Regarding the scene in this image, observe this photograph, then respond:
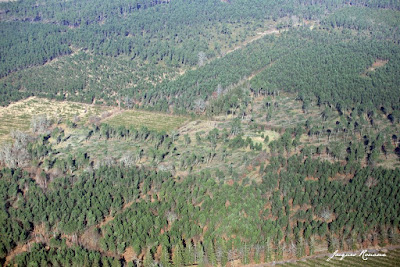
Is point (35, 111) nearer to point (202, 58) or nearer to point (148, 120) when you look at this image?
point (148, 120)

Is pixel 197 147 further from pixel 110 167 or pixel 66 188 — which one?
pixel 66 188

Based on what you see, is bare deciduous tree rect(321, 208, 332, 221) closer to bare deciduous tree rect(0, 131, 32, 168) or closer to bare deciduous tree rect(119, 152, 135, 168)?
bare deciduous tree rect(119, 152, 135, 168)

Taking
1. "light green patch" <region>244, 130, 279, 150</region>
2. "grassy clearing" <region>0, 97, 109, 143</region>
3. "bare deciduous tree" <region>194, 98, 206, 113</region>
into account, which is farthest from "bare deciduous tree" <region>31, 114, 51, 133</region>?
"light green patch" <region>244, 130, 279, 150</region>

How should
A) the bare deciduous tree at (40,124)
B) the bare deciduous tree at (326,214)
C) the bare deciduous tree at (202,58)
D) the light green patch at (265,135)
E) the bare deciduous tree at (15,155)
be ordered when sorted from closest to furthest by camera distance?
the bare deciduous tree at (326,214)
the bare deciduous tree at (15,155)
the light green patch at (265,135)
the bare deciduous tree at (40,124)
the bare deciduous tree at (202,58)

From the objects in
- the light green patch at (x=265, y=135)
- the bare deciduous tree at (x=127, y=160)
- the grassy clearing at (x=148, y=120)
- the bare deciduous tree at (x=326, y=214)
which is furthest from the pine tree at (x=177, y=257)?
the grassy clearing at (x=148, y=120)

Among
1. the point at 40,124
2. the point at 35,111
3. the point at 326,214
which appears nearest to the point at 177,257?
the point at 326,214

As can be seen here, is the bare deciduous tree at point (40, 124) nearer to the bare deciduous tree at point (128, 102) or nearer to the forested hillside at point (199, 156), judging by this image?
the forested hillside at point (199, 156)
